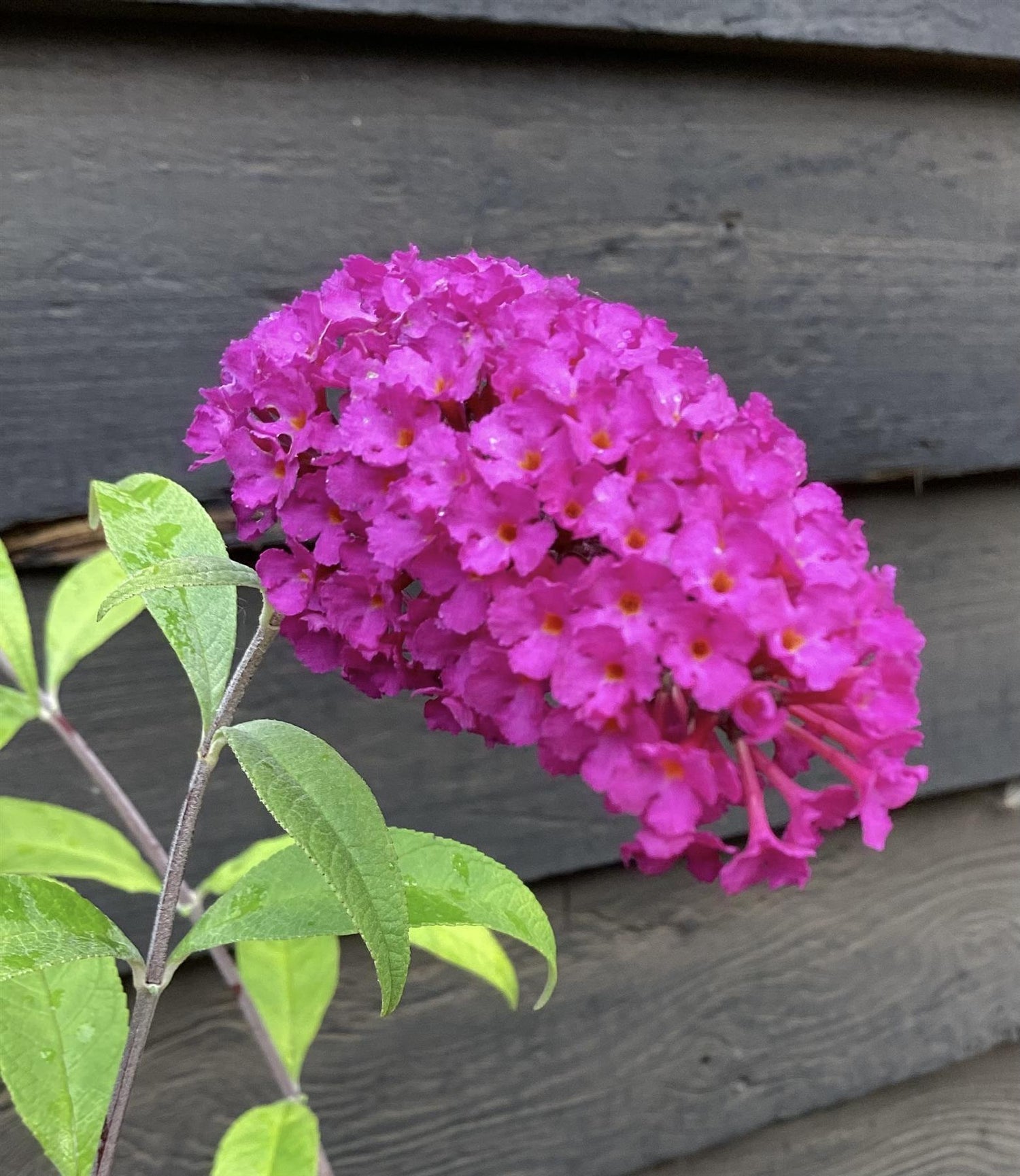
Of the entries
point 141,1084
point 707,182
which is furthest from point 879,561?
point 141,1084

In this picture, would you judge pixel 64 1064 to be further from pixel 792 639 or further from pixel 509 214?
pixel 509 214

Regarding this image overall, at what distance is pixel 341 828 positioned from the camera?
36 centimetres

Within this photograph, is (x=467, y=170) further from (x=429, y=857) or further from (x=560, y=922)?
(x=560, y=922)

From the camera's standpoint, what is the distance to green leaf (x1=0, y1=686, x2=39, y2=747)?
549 millimetres

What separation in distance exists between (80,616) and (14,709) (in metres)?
0.07

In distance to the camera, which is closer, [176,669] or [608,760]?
[608,760]

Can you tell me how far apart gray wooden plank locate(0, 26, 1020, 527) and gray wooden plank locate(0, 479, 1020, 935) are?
3.2 inches

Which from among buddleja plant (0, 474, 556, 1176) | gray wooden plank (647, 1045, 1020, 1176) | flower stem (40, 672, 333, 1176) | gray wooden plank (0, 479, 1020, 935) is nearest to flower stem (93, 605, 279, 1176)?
buddleja plant (0, 474, 556, 1176)

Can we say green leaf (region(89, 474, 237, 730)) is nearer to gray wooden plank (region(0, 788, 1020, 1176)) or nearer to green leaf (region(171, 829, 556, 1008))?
green leaf (region(171, 829, 556, 1008))

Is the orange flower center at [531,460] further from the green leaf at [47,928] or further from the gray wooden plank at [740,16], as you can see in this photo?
the gray wooden plank at [740,16]

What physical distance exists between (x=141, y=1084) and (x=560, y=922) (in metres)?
0.36

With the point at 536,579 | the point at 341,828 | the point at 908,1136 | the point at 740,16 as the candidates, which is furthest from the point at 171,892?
the point at 908,1136

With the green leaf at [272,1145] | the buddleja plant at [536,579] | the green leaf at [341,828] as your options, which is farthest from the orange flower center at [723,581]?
the green leaf at [272,1145]

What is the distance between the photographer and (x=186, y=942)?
1.43ft
